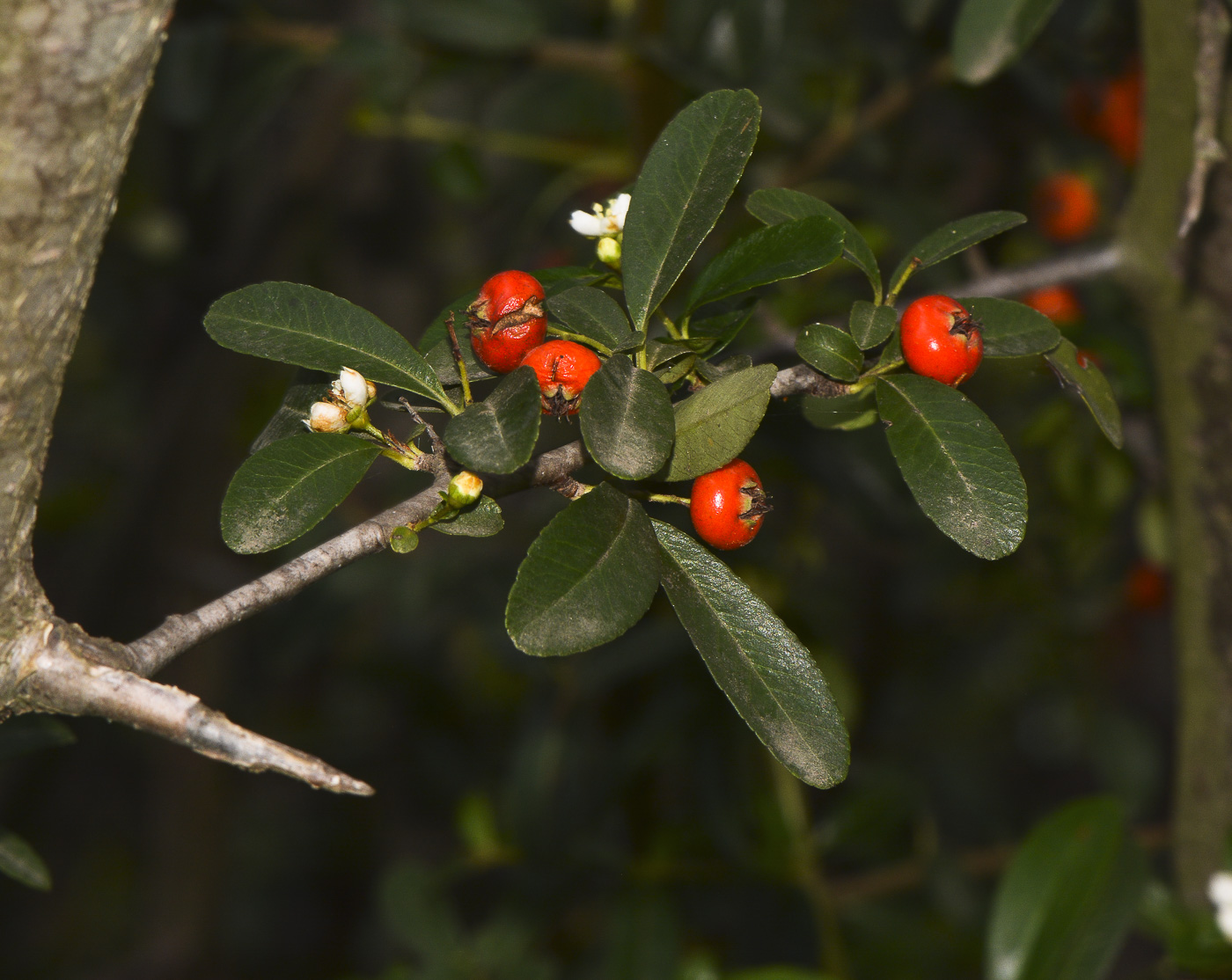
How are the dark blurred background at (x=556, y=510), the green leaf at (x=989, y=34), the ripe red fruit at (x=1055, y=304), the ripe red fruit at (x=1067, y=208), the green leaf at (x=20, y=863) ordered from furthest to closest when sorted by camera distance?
the ripe red fruit at (x=1067, y=208), the dark blurred background at (x=556, y=510), the ripe red fruit at (x=1055, y=304), the green leaf at (x=989, y=34), the green leaf at (x=20, y=863)

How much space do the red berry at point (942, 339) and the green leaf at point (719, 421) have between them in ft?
0.42

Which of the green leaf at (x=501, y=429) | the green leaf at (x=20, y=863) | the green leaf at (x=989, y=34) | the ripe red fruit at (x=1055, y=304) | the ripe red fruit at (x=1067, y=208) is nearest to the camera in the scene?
the green leaf at (x=501, y=429)

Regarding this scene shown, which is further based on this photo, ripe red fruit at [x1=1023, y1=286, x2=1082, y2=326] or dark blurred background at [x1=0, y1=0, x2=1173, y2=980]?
dark blurred background at [x1=0, y1=0, x2=1173, y2=980]

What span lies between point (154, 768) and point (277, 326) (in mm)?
2595

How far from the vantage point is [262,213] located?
2.80m

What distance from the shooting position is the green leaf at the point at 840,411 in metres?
0.75

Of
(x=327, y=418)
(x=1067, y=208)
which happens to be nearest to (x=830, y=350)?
(x=327, y=418)

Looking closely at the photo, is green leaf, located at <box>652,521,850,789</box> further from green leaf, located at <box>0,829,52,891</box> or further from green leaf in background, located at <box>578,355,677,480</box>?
green leaf, located at <box>0,829,52,891</box>

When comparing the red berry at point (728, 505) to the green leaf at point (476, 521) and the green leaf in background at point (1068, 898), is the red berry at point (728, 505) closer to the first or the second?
the green leaf at point (476, 521)

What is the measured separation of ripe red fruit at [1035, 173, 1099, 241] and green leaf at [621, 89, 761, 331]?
148cm

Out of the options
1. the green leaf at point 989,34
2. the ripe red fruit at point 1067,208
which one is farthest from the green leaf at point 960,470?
the ripe red fruit at point 1067,208

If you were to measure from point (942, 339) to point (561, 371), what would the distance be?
267 mm

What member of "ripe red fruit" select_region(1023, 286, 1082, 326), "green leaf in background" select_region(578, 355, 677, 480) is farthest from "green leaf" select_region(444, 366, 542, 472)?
"ripe red fruit" select_region(1023, 286, 1082, 326)

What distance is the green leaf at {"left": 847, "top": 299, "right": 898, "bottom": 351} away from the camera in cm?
71
